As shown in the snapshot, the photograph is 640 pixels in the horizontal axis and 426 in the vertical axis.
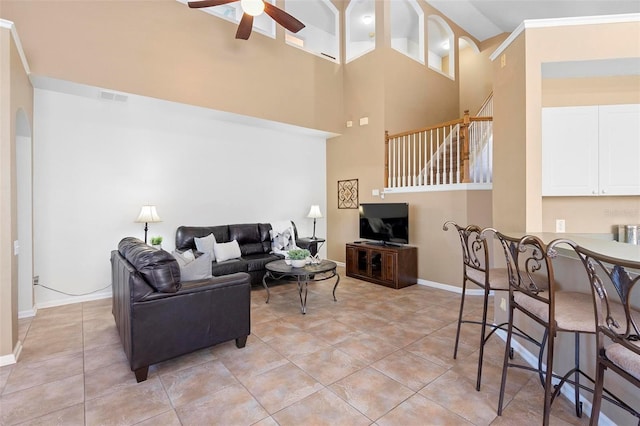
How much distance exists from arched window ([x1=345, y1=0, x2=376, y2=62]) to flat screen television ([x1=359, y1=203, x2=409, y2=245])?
3.26 meters

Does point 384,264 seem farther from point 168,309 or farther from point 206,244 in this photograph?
point 168,309

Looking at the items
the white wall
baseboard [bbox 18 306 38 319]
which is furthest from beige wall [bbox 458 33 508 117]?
baseboard [bbox 18 306 38 319]

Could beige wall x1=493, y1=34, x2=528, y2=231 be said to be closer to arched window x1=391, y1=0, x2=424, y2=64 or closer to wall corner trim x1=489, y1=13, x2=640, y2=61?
wall corner trim x1=489, y1=13, x2=640, y2=61

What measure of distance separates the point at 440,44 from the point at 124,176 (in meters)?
8.31

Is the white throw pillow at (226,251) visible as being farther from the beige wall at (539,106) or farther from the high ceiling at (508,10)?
the high ceiling at (508,10)

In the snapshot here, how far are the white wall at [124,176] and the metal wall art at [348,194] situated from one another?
4.72 feet

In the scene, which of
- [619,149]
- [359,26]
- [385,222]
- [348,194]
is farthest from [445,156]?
[359,26]

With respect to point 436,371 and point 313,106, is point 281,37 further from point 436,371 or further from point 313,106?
point 436,371

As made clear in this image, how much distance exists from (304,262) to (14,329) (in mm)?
2870

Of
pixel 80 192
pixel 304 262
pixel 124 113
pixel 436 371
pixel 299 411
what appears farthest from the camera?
pixel 124 113

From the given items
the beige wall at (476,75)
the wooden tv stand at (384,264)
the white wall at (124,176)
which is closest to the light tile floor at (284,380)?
the white wall at (124,176)

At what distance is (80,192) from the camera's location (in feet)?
14.0

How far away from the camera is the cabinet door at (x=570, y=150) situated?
8.45 ft

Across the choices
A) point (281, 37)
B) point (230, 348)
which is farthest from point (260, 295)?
point (281, 37)
